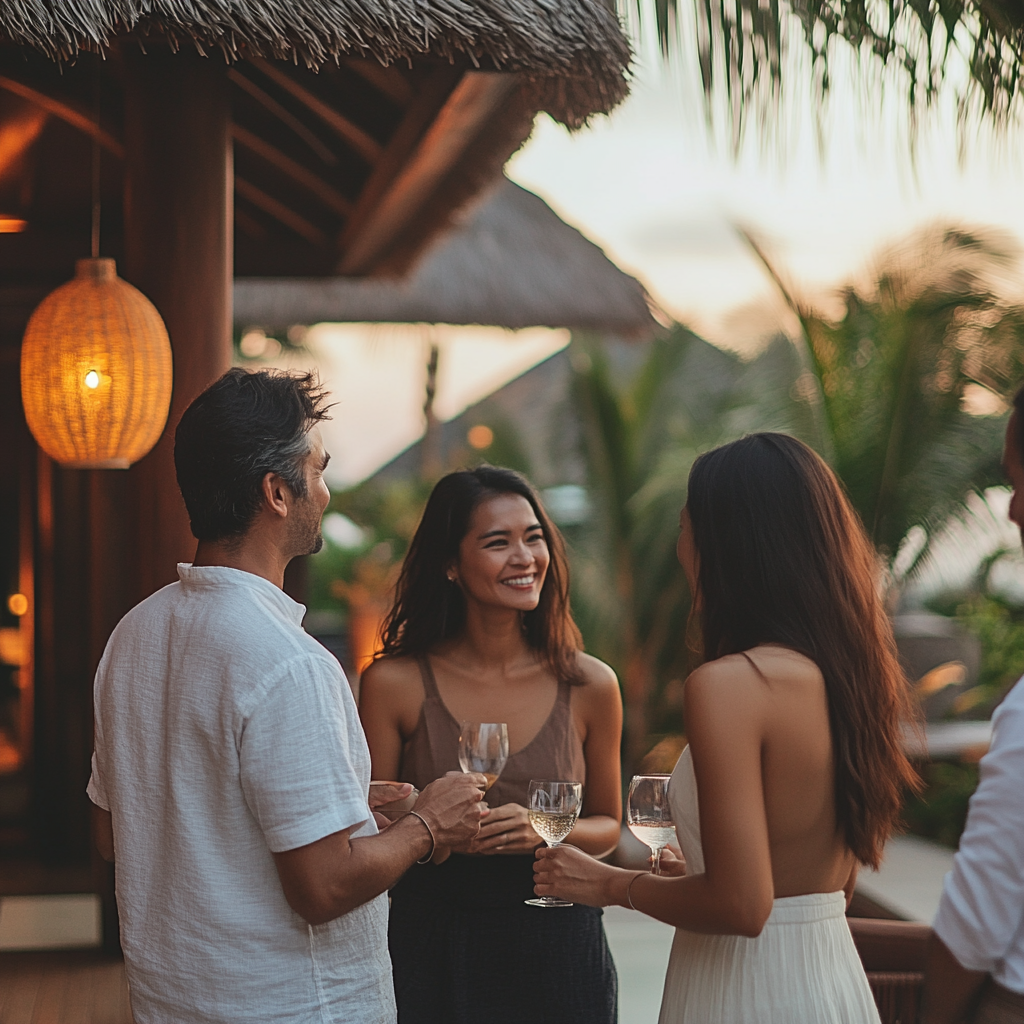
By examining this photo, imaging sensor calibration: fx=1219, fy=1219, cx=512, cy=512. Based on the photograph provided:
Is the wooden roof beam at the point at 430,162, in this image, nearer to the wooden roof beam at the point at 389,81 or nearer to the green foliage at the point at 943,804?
the wooden roof beam at the point at 389,81

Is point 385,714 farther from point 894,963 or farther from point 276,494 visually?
point 894,963

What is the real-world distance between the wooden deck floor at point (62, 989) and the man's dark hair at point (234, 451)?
266 cm

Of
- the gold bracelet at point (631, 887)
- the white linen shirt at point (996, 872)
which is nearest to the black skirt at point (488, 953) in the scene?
the gold bracelet at point (631, 887)

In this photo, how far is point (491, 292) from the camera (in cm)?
720

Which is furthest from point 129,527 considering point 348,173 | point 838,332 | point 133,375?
point 838,332

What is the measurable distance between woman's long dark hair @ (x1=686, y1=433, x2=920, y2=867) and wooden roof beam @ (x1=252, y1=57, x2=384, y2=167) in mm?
2433

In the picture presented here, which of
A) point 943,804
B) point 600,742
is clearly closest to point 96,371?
point 600,742

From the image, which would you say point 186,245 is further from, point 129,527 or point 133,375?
point 129,527

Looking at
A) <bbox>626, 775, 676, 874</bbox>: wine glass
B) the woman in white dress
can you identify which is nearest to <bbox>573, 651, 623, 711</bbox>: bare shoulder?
<bbox>626, 775, 676, 874</bbox>: wine glass

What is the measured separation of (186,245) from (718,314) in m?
4.99

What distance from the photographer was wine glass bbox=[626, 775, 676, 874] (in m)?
2.11

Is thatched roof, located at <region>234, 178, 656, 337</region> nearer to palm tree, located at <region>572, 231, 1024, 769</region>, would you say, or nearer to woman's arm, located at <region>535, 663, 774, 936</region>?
palm tree, located at <region>572, 231, 1024, 769</region>

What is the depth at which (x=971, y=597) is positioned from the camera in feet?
35.4

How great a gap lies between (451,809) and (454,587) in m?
1.01
